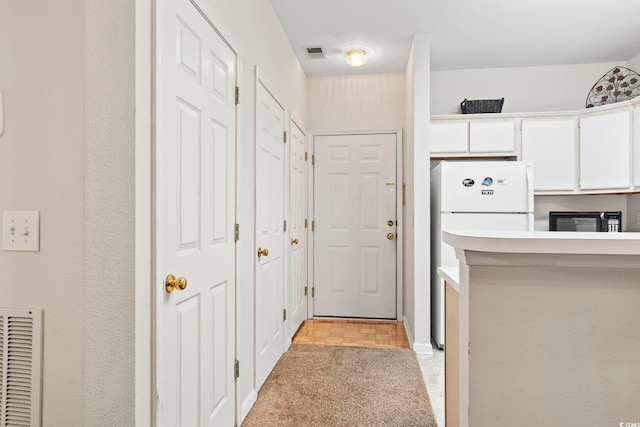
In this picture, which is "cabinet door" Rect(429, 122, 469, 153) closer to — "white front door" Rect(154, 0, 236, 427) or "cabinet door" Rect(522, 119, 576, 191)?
"cabinet door" Rect(522, 119, 576, 191)

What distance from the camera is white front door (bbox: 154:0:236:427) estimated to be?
121cm

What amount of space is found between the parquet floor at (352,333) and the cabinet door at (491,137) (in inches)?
74.6

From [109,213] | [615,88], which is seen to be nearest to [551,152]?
[615,88]

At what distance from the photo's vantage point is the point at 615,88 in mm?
3398

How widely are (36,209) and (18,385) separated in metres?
0.51

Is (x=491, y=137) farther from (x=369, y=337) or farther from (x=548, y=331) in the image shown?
(x=548, y=331)

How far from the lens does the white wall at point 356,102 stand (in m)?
3.83

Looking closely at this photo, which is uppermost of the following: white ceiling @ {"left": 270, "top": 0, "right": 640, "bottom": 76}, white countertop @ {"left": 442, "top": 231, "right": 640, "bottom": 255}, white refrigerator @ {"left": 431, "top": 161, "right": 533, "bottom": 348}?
white ceiling @ {"left": 270, "top": 0, "right": 640, "bottom": 76}

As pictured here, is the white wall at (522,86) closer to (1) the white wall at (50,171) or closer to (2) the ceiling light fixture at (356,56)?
(2) the ceiling light fixture at (356,56)

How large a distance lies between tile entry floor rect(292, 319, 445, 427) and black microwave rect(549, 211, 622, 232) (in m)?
1.73

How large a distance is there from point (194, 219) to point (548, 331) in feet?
4.12

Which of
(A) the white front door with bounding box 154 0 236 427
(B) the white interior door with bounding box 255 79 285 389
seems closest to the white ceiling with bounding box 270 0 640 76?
(B) the white interior door with bounding box 255 79 285 389

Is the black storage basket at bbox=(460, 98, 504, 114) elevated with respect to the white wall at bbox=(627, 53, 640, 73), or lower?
lower

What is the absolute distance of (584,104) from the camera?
3.62 m
